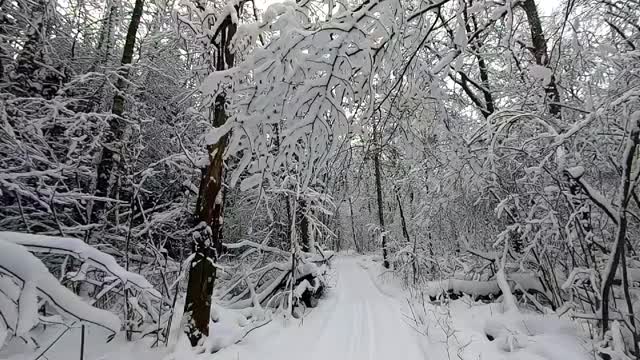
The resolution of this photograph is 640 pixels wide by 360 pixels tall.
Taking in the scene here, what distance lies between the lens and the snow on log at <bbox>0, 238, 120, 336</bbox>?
1.48 meters

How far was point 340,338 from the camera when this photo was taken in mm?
6426

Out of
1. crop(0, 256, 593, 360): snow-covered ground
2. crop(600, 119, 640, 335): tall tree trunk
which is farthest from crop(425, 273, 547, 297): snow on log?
crop(600, 119, 640, 335): tall tree trunk

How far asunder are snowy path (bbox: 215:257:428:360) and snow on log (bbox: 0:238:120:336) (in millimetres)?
3781

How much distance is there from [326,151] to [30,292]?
160 centimetres

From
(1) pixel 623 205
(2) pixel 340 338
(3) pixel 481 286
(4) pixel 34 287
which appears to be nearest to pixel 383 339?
(2) pixel 340 338

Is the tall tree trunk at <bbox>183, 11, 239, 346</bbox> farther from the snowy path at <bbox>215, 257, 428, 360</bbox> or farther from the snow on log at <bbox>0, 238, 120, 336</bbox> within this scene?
the snow on log at <bbox>0, 238, 120, 336</bbox>

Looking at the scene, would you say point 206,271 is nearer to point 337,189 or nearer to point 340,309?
point 337,189

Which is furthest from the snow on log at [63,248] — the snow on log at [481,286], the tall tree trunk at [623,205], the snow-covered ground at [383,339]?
the snow on log at [481,286]

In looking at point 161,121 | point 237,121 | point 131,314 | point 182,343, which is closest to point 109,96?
point 161,121

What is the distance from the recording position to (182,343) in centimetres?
501

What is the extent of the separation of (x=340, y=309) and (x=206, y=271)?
16.2ft

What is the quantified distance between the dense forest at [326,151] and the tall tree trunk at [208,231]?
0.10ft

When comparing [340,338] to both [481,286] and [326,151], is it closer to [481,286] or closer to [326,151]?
[481,286]

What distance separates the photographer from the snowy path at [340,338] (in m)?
5.38
